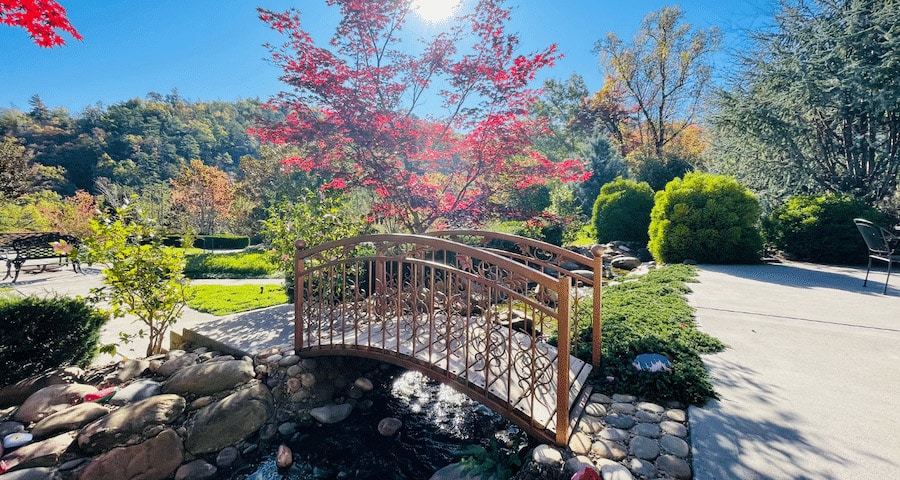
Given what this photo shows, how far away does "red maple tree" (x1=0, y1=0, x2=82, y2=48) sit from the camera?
2.86 m

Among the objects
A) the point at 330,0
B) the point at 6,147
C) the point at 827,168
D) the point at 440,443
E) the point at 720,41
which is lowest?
the point at 440,443

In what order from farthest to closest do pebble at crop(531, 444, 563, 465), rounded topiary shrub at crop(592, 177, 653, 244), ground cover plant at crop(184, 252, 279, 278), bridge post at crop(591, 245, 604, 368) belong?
rounded topiary shrub at crop(592, 177, 653, 244)
ground cover plant at crop(184, 252, 279, 278)
bridge post at crop(591, 245, 604, 368)
pebble at crop(531, 444, 563, 465)

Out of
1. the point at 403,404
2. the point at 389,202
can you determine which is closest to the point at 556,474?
the point at 403,404

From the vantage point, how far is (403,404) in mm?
3209

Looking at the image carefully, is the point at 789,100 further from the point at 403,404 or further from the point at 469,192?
the point at 403,404

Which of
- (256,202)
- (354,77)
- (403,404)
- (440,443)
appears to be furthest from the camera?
(256,202)

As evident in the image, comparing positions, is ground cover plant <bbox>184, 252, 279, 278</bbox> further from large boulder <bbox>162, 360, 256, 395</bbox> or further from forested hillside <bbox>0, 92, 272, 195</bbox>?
forested hillside <bbox>0, 92, 272, 195</bbox>

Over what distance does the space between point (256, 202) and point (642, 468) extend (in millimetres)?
18411

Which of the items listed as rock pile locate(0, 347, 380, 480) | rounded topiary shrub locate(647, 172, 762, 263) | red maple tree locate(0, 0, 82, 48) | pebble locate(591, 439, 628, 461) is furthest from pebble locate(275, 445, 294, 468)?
rounded topiary shrub locate(647, 172, 762, 263)

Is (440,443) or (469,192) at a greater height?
(469,192)

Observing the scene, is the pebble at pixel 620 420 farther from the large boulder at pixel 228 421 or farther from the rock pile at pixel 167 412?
the large boulder at pixel 228 421

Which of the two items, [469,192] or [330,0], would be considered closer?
[330,0]

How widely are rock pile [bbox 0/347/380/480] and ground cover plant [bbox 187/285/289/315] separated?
6.50ft

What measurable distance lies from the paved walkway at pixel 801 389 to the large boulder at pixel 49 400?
413 centimetres
